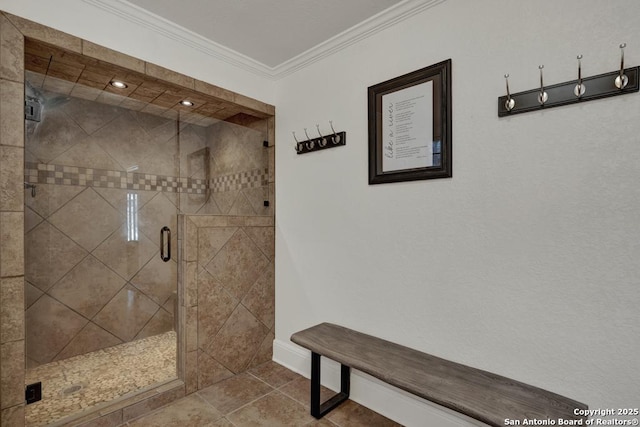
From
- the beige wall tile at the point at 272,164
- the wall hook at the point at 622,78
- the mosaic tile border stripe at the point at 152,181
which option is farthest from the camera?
the beige wall tile at the point at 272,164

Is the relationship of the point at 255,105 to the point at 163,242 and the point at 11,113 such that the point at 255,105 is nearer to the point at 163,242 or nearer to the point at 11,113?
the point at 163,242

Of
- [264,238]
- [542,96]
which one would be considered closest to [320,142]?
[264,238]

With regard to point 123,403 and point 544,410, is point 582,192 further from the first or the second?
point 123,403

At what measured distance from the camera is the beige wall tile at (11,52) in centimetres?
146

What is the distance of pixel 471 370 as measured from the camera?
1.55 metres

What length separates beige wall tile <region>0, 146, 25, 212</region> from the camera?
148 centimetres

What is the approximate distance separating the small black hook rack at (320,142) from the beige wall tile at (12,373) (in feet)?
6.53

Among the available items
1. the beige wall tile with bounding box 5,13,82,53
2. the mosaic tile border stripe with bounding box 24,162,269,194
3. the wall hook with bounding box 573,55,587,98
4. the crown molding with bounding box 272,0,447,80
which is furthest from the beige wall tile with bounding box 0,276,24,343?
the wall hook with bounding box 573,55,587,98

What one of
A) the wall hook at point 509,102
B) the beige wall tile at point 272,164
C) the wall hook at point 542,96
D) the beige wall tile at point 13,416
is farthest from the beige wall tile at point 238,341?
the wall hook at point 542,96

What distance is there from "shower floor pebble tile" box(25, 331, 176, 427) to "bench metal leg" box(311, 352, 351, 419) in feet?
3.52

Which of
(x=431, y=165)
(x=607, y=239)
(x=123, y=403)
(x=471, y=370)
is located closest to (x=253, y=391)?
(x=123, y=403)

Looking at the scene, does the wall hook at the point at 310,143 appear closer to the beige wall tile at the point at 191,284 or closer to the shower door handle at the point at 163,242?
the beige wall tile at the point at 191,284

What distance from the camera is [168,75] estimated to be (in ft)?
6.68

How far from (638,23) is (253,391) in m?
2.81
